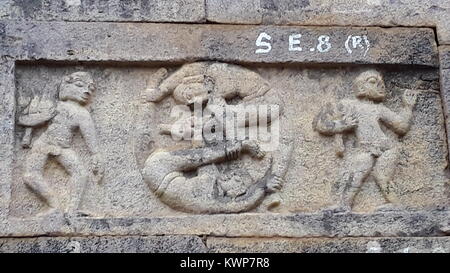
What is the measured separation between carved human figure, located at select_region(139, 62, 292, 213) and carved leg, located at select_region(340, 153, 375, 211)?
42 cm

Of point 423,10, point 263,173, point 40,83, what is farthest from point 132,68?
point 423,10

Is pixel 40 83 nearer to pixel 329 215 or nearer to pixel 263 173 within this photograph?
pixel 263 173

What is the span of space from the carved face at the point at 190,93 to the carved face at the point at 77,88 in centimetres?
55

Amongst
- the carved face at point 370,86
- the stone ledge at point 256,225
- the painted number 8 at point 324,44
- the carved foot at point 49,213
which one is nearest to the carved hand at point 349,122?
the carved face at point 370,86

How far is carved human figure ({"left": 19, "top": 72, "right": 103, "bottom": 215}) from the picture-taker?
20.5 feet

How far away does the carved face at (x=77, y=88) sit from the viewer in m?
6.47

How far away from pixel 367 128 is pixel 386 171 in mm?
312

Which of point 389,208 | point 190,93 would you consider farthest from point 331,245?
point 190,93

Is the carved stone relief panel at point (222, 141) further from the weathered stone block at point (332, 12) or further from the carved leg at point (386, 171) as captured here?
the weathered stone block at point (332, 12)

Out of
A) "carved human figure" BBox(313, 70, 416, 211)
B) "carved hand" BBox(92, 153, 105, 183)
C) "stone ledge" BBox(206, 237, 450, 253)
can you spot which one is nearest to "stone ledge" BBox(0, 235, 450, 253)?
"stone ledge" BBox(206, 237, 450, 253)

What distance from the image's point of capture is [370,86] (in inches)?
261

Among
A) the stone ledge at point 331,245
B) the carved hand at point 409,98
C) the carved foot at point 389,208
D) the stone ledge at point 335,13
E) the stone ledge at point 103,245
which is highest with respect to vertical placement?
the stone ledge at point 335,13

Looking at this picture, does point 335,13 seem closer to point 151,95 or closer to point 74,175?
point 151,95
